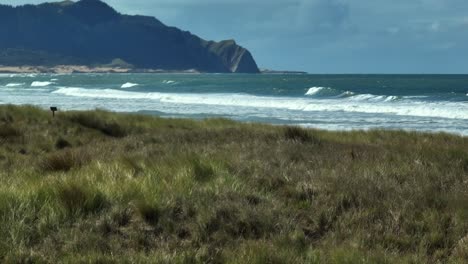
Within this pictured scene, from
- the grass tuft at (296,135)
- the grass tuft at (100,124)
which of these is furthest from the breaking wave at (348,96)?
the grass tuft at (296,135)

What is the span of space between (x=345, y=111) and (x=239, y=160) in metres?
30.5

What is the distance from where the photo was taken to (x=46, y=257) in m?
4.09

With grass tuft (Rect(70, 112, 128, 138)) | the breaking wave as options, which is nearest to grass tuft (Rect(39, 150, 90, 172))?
grass tuft (Rect(70, 112, 128, 138))

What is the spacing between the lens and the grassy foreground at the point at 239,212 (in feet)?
14.0

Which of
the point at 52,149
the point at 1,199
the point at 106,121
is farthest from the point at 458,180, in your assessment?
the point at 106,121

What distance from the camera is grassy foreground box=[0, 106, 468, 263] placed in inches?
168

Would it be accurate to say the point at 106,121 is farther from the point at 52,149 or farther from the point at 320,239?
the point at 320,239

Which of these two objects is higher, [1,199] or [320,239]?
[1,199]

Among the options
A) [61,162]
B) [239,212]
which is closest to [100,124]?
[61,162]

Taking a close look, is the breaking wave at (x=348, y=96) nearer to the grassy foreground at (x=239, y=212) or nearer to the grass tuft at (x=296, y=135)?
the grass tuft at (x=296, y=135)

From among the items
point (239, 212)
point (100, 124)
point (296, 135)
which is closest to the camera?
point (239, 212)

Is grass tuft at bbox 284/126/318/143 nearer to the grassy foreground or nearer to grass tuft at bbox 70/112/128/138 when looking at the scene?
the grassy foreground

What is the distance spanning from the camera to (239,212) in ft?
16.7

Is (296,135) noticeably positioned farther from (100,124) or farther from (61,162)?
(100,124)
